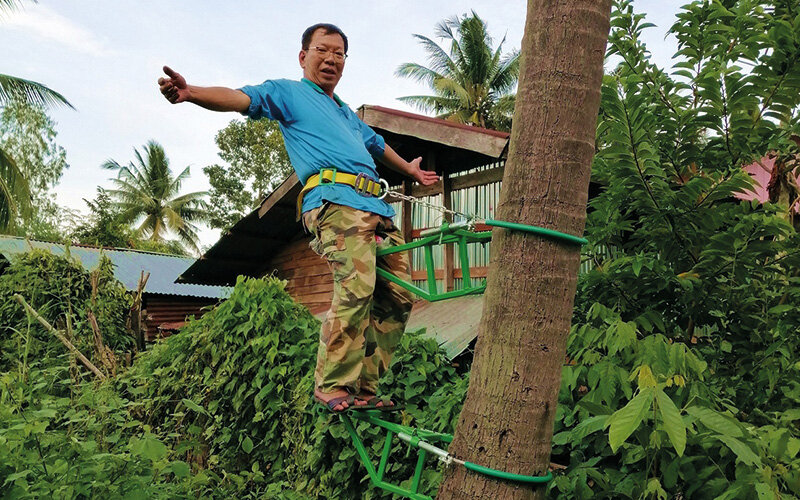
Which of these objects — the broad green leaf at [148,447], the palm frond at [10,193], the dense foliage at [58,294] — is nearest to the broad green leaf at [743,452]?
the broad green leaf at [148,447]

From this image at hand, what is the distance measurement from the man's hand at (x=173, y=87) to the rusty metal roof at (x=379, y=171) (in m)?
4.26

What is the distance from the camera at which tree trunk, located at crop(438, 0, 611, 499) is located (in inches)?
71.1

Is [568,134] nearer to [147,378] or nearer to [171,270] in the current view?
[147,378]

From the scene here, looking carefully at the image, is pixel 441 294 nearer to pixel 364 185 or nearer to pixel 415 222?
pixel 364 185

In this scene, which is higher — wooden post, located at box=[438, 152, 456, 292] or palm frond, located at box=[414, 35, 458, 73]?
palm frond, located at box=[414, 35, 458, 73]

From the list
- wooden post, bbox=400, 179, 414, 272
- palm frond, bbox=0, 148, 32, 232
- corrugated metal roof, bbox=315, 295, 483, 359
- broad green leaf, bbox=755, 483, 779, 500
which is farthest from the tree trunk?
palm frond, bbox=0, 148, 32, 232

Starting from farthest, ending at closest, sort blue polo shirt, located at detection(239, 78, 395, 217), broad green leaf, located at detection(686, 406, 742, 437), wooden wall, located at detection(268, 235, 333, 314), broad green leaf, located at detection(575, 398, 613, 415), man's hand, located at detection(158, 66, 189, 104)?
wooden wall, located at detection(268, 235, 333, 314) < blue polo shirt, located at detection(239, 78, 395, 217) < man's hand, located at detection(158, 66, 189, 104) < broad green leaf, located at detection(575, 398, 613, 415) < broad green leaf, located at detection(686, 406, 742, 437)

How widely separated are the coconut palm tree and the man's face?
3297 centimetres

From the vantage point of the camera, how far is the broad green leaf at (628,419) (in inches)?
64.4

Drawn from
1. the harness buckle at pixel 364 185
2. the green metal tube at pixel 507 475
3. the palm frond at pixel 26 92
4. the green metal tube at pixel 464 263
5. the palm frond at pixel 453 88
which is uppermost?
the palm frond at pixel 453 88

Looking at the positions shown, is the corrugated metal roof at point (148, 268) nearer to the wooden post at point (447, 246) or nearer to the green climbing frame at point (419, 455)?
the wooden post at point (447, 246)

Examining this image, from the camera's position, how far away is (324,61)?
292 centimetres

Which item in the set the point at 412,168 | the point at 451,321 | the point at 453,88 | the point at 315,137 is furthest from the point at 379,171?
the point at 453,88

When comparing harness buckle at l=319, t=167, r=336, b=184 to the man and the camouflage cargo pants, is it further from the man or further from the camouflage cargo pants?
the camouflage cargo pants
